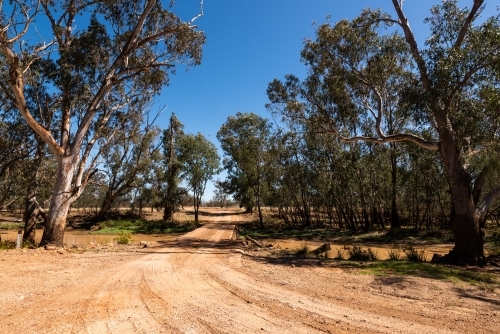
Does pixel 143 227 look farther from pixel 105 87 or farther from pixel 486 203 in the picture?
pixel 486 203

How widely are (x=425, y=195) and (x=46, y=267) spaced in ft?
107

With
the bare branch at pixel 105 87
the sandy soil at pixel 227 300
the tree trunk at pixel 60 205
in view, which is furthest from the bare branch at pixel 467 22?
the tree trunk at pixel 60 205

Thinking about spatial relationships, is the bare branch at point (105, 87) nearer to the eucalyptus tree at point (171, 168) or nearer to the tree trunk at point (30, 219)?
the tree trunk at point (30, 219)

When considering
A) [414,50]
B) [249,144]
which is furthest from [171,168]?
[414,50]

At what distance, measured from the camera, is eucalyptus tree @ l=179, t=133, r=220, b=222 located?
35.8 meters

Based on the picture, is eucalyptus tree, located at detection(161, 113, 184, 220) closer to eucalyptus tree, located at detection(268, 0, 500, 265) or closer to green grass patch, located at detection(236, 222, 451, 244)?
Answer: green grass patch, located at detection(236, 222, 451, 244)

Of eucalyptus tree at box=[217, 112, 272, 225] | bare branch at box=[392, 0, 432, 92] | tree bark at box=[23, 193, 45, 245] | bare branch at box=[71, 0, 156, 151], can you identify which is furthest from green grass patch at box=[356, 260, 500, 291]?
eucalyptus tree at box=[217, 112, 272, 225]

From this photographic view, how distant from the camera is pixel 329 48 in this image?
16.6 meters

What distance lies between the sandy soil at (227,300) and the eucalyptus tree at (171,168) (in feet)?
87.7

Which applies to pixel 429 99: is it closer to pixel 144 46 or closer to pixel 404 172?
pixel 144 46

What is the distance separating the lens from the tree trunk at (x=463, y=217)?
11.0 m

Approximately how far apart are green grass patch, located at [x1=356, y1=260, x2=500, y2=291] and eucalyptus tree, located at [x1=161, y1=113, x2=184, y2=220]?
2821 centimetres

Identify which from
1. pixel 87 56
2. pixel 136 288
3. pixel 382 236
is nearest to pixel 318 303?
pixel 136 288

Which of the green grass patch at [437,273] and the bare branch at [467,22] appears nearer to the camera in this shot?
the green grass patch at [437,273]
